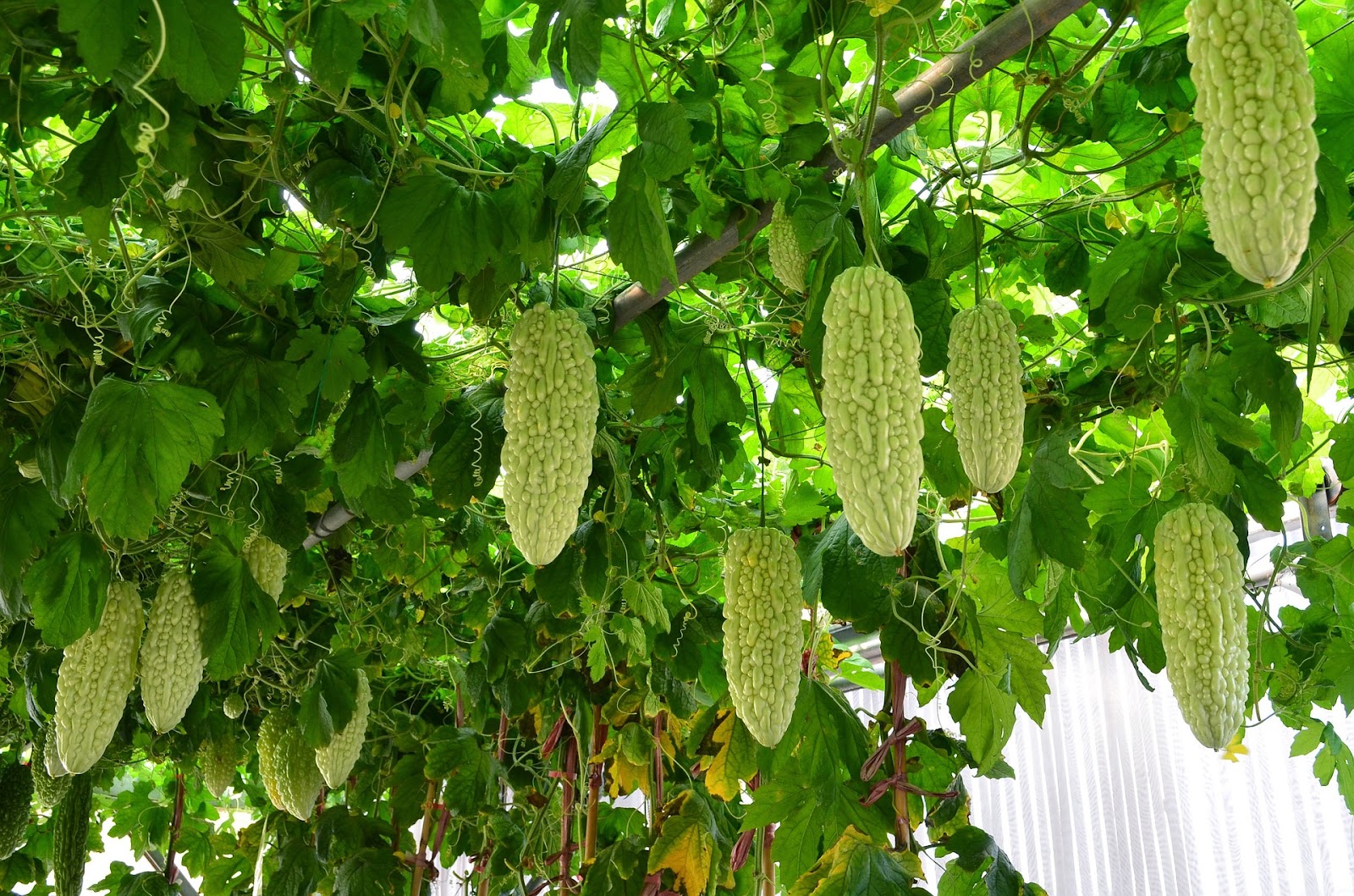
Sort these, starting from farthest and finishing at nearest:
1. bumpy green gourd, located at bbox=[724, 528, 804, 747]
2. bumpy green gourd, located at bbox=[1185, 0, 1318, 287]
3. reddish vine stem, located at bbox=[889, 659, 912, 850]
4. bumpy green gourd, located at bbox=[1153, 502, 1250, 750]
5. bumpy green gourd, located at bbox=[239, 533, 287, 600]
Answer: bumpy green gourd, located at bbox=[239, 533, 287, 600] → reddish vine stem, located at bbox=[889, 659, 912, 850] → bumpy green gourd, located at bbox=[724, 528, 804, 747] → bumpy green gourd, located at bbox=[1153, 502, 1250, 750] → bumpy green gourd, located at bbox=[1185, 0, 1318, 287]

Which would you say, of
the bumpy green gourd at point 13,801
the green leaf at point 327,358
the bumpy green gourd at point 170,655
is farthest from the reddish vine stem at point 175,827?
the green leaf at point 327,358

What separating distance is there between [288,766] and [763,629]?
7.06ft

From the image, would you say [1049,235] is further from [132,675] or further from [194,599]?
[132,675]

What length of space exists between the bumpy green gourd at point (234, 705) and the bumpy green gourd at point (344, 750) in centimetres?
67

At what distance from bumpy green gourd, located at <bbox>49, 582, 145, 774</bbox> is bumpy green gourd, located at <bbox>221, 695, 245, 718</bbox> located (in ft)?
4.73

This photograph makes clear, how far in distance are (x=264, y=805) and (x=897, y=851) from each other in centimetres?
360

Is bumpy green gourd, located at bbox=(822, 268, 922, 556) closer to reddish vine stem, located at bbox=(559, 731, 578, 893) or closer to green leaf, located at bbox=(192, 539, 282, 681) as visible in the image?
green leaf, located at bbox=(192, 539, 282, 681)

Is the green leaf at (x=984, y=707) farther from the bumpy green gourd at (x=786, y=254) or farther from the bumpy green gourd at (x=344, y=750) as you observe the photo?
the bumpy green gourd at (x=344, y=750)

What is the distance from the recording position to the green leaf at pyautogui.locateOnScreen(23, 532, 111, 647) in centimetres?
194

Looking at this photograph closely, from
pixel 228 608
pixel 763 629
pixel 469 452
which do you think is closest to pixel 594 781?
pixel 228 608

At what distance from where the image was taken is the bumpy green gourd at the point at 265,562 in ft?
7.41

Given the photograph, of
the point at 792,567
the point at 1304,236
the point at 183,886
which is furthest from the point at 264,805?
the point at 1304,236

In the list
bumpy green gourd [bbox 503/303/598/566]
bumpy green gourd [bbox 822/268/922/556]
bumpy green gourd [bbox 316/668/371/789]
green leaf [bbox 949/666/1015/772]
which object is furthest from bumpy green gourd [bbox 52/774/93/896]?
bumpy green gourd [bbox 822/268/922/556]

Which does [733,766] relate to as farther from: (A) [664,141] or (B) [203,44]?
(B) [203,44]
